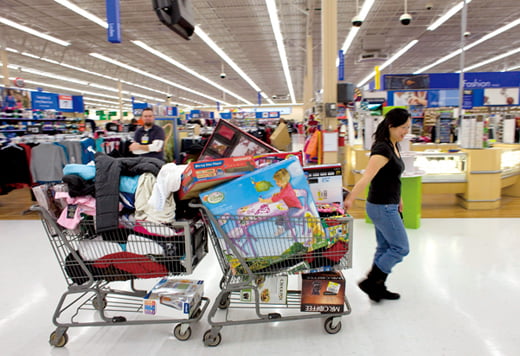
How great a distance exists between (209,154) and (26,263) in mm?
2854

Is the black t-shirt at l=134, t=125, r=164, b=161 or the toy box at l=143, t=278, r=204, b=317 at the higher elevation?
the black t-shirt at l=134, t=125, r=164, b=161

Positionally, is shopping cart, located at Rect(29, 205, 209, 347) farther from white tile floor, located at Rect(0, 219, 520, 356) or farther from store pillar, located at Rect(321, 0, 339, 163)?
store pillar, located at Rect(321, 0, 339, 163)

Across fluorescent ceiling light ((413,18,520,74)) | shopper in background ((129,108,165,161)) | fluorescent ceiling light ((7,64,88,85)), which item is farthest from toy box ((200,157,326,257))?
fluorescent ceiling light ((7,64,88,85))

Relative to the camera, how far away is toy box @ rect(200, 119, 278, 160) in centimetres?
228

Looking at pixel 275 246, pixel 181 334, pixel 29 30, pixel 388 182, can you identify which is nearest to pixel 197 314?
pixel 181 334

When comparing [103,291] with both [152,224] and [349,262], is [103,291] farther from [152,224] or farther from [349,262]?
[349,262]

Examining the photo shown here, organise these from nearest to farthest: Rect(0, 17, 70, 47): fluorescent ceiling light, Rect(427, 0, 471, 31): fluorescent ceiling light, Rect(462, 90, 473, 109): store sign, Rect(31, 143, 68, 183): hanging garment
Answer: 1. Rect(31, 143, 68, 183): hanging garment
2. Rect(462, 90, 473, 109): store sign
3. Rect(427, 0, 471, 31): fluorescent ceiling light
4. Rect(0, 17, 70, 47): fluorescent ceiling light

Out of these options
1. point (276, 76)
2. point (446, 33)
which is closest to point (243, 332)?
point (446, 33)

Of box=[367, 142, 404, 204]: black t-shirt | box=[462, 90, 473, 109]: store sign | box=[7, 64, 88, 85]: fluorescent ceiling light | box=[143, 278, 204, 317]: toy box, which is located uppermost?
box=[7, 64, 88, 85]: fluorescent ceiling light

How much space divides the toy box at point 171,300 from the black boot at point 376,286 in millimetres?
1322

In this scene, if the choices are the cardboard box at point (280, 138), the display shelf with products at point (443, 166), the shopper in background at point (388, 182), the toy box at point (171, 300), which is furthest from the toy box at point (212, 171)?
the cardboard box at point (280, 138)

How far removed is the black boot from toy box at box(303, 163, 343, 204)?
0.80 metres

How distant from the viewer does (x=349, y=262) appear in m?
2.22

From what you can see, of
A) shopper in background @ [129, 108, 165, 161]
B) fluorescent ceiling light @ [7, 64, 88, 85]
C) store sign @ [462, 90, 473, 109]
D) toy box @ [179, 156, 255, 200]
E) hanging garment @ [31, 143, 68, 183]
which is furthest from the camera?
fluorescent ceiling light @ [7, 64, 88, 85]
